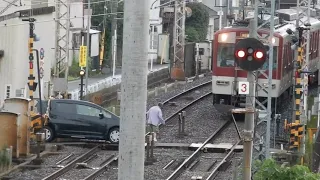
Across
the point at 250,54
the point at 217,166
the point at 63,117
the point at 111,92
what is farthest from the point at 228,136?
the point at 250,54

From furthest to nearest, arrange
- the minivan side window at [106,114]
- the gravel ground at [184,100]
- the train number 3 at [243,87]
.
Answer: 1. the gravel ground at [184,100]
2. the minivan side window at [106,114]
3. the train number 3 at [243,87]

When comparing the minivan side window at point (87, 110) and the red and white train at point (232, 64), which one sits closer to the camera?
the minivan side window at point (87, 110)

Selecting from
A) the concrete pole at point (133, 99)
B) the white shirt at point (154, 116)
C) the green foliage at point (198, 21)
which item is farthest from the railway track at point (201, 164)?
the green foliage at point (198, 21)

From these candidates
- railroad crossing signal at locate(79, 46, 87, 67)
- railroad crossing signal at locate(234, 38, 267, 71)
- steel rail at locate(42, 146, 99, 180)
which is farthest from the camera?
railroad crossing signal at locate(79, 46, 87, 67)

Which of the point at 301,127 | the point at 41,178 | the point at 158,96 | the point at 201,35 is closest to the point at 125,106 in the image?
the point at 41,178

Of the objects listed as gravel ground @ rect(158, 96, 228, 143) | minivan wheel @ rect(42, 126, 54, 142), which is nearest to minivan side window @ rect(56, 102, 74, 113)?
minivan wheel @ rect(42, 126, 54, 142)

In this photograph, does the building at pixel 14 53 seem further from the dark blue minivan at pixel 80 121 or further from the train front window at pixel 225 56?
the dark blue minivan at pixel 80 121

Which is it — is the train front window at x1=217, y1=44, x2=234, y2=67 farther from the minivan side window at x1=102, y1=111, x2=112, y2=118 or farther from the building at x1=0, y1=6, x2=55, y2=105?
the building at x1=0, y1=6, x2=55, y2=105

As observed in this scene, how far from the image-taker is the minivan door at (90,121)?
20078 millimetres

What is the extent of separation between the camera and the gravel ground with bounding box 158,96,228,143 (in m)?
21.9

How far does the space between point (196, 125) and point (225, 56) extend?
2.24 m

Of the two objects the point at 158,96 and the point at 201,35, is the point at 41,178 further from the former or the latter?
the point at 201,35

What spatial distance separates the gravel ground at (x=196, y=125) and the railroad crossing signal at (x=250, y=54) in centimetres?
1233

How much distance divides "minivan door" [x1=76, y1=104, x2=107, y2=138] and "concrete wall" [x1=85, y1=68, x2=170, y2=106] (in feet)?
26.1
